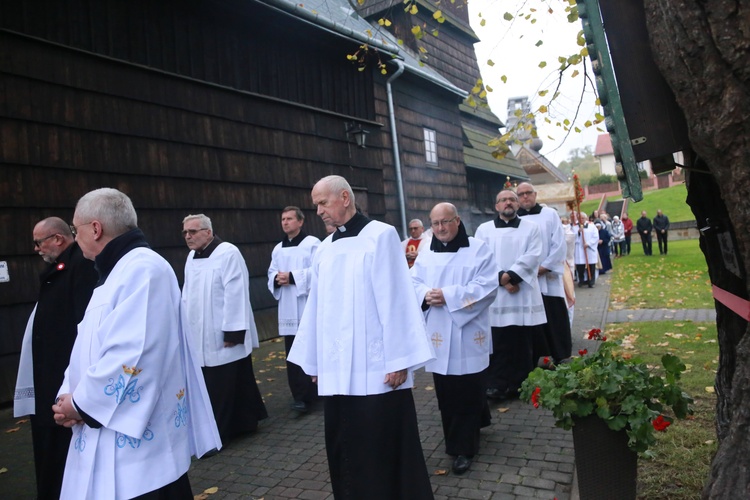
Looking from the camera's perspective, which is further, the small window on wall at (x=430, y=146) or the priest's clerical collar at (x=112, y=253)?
the small window on wall at (x=430, y=146)

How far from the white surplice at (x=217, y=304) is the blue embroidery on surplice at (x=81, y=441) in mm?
2808

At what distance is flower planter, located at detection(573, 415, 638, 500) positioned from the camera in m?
3.33

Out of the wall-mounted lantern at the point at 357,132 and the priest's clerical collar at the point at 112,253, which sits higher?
the wall-mounted lantern at the point at 357,132

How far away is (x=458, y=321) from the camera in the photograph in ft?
15.4

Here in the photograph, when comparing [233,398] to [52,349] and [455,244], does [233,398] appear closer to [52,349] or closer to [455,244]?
[52,349]

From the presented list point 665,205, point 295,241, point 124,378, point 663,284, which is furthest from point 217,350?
point 665,205

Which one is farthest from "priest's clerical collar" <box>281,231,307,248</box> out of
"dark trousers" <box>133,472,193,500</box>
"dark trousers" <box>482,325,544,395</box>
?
"dark trousers" <box>133,472,193,500</box>

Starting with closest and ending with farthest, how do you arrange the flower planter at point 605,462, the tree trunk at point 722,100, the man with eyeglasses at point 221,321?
the tree trunk at point 722,100, the flower planter at point 605,462, the man with eyeglasses at point 221,321

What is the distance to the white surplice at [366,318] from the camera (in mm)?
3424

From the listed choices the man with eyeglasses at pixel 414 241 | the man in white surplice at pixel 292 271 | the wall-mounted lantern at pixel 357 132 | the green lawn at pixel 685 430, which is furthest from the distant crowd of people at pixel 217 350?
the wall-mounted lantern at pixel 357 132

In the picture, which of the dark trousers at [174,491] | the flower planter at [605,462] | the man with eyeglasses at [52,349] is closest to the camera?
the dark trousers at [174,491]

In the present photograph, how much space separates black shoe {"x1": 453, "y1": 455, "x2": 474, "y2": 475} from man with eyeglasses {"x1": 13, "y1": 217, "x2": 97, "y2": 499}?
2680mm

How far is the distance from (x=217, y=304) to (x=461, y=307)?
97.7 inches

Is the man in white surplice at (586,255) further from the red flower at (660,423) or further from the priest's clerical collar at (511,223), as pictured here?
the red flower at (660,423)
